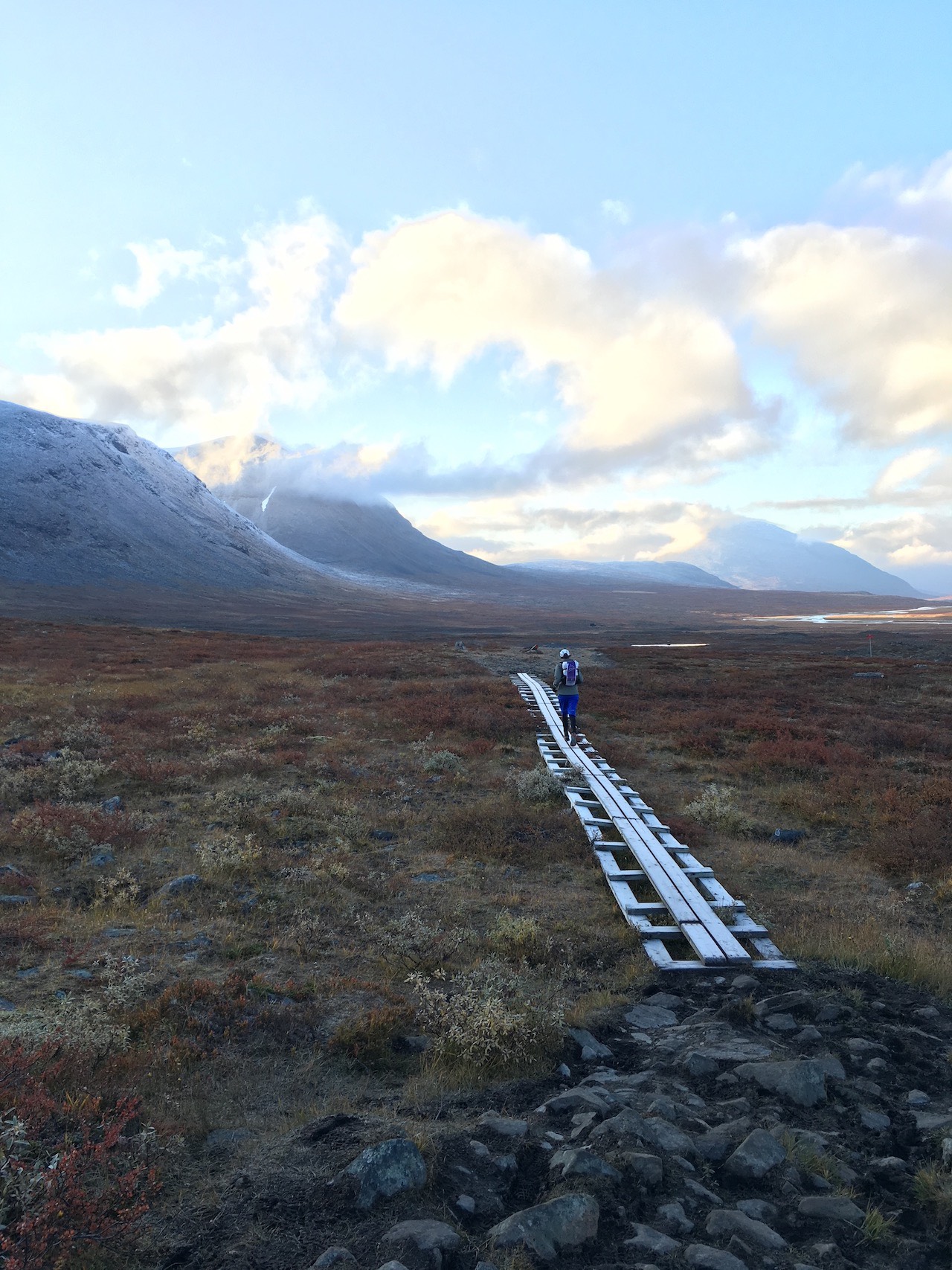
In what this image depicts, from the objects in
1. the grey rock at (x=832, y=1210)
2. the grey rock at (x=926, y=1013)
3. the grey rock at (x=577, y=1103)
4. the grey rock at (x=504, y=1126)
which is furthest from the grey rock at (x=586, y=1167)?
the grey rock at (x=926, y=1013)

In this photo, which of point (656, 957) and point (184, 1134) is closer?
point (184, 1134)

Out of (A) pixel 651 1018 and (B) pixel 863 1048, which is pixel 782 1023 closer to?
(B) pixel 863 1048

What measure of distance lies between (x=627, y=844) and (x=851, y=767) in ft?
25.7

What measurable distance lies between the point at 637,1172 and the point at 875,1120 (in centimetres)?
185

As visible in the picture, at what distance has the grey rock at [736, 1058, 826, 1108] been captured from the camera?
15.9ft

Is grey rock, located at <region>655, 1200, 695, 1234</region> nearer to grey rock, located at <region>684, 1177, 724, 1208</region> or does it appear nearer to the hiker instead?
grey rock, located at <region>684, 1177, 724, 1208</region>

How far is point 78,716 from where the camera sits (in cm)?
1944

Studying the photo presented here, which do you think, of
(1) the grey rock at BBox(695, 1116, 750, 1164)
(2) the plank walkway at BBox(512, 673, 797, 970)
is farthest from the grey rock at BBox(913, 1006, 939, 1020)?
(1) the grey rock at BBox(695, 1116, 750, 1164)

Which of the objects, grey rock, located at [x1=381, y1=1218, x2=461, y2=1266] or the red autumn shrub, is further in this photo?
grey rock, located at [x1=381, y1=1218, x2=461, y2=1266]

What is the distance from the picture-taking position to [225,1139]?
4.52 metres

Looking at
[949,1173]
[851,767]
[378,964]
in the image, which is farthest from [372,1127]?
[851,767]

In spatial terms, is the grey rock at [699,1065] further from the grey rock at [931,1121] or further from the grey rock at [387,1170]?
the grey rock at [387,1170]

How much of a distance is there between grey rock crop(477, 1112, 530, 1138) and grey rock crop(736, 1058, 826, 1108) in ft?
5.83

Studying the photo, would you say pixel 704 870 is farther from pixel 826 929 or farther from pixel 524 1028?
pixel 524 1028
